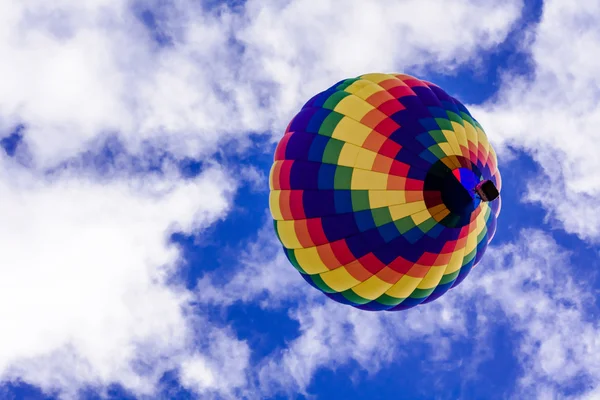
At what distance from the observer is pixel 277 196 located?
13.8m

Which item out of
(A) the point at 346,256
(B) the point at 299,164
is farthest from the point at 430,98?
(A) the point at 346,256

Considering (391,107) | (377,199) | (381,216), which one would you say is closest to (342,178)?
(377,199)

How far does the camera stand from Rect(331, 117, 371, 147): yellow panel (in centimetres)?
1260

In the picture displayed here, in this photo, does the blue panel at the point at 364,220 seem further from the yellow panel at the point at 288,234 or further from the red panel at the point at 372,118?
the red panel at the point at 372,118

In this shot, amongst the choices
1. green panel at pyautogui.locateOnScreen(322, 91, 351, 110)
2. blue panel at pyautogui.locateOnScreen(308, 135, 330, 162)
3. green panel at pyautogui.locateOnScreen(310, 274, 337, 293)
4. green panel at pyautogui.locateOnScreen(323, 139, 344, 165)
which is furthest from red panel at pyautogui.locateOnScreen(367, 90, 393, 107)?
green panel at pyautogui.locateOnScreen(310, 274, 337, 293)

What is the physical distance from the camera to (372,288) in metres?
13.2

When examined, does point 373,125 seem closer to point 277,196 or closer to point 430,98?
point 430,98

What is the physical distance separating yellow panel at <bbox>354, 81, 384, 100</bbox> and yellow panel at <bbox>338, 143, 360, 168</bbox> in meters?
→ 1.55

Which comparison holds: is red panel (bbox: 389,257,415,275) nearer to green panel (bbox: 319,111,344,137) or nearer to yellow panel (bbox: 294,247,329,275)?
yellow panel (bbox: 294,247,329,275)

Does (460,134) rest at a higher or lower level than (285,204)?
higher

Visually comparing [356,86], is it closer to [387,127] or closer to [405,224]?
[387,127]

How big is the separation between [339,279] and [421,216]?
2.83 m

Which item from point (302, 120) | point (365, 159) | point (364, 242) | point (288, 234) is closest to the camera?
point (365, 159)

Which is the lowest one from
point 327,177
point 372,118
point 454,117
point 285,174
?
point 327,177
